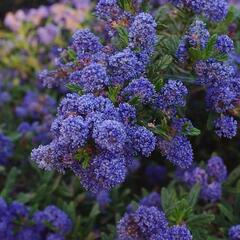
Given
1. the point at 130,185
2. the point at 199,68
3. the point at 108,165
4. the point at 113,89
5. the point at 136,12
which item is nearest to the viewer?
the point at 108,165

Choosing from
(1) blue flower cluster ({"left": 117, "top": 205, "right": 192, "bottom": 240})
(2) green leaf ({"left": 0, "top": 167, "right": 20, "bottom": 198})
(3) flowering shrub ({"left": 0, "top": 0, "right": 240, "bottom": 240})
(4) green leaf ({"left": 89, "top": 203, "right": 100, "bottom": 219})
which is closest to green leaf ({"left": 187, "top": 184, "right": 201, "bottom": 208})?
(3) flowering shrub ({"left": 0, "top": 0, "right": 240, "bottom": 240})

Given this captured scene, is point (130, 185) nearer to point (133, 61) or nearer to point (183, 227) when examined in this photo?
point (183, 227)

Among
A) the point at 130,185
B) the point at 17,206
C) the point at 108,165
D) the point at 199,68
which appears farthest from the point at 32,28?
the point at 108,165

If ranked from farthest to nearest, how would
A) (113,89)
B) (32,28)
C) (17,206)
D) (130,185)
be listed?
(32,28) → (130,185) → (17,206) → (113,89)

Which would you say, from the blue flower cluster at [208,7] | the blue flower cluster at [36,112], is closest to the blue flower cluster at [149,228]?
the blue flower cluster at [208,7]

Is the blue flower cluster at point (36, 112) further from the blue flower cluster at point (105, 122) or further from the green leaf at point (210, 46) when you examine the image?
the green leaf at point (210, 46)

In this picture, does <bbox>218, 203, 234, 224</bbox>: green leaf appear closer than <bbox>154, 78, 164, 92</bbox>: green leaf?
No

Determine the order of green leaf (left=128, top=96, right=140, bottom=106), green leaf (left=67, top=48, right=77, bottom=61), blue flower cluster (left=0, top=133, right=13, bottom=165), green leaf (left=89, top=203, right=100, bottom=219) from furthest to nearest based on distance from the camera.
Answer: blue flower cluster (left=0, top=133, right=13, bottom=165), green leaf (left=89, top=203, right=100, bottom=219), green leaf (left=67, top=48, right=77, bottom=61), green leaf (left=128, top=96, right=140, bottom=106)

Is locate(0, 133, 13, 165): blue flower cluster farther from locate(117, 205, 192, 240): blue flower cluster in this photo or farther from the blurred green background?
the blurred green background
